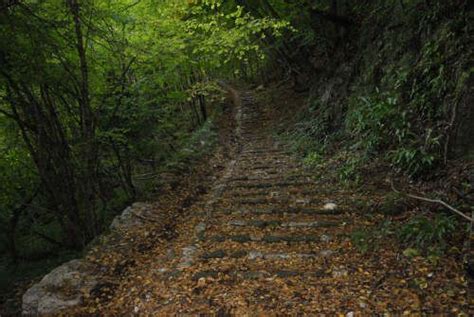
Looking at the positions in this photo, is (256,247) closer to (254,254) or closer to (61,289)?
(254,254)

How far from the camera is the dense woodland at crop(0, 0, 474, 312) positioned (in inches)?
171

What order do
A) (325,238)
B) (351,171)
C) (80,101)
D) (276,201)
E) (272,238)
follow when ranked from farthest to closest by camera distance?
(351,171), (276,201), (80,101), (272,238), (325,238)

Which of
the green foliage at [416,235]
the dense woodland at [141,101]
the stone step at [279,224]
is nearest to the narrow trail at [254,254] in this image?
the stone step at [279,224]

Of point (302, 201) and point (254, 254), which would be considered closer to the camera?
point (254, 254)

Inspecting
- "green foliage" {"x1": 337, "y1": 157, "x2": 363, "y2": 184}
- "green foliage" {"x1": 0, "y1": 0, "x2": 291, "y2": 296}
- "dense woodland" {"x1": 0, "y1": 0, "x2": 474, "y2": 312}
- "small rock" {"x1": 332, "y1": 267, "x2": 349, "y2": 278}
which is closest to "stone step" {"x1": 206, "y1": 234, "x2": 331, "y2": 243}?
"small rock" {"x1": 332, "y1": 267, "x2": 349, "y2": 278}

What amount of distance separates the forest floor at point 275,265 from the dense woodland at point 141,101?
94 centimetres

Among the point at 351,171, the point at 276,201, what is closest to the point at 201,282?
the point at 276,201

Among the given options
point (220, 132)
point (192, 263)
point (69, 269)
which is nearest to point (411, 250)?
point (192, 263)

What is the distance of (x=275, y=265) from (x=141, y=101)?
4274 millimetres

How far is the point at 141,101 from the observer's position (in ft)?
20.8

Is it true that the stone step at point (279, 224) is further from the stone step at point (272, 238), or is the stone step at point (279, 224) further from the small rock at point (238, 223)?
the stone step at point (272, 238)

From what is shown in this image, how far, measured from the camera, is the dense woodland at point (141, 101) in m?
4.33

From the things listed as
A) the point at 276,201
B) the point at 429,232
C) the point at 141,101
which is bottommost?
the point at 276,201

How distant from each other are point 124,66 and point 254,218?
3445 mm
